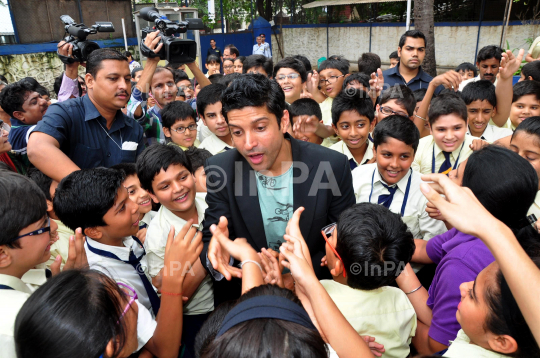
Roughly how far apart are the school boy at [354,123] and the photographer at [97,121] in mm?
1643

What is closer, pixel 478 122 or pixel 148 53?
pixel 148 53

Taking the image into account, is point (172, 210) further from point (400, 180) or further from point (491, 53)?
point (491, 53)

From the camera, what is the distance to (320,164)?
1.81m

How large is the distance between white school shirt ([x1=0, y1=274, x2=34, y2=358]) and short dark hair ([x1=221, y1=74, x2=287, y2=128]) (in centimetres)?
113

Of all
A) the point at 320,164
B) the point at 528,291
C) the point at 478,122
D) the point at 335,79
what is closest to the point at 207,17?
the point at 335,79

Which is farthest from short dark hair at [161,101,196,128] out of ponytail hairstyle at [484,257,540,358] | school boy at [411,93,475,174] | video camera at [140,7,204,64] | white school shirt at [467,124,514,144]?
ponytail hairstyle at [484,257,540,358]

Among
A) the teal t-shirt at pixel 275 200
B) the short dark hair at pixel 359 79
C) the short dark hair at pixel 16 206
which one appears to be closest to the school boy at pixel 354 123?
the short dark hair at pixel 359 79

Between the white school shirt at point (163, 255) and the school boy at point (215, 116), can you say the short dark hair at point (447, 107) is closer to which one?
the school boy at point (215, 116)

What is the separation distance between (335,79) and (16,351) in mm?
3933

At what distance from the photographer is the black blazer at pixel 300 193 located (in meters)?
1.79

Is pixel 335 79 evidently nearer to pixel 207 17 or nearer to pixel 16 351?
pixel 16 351

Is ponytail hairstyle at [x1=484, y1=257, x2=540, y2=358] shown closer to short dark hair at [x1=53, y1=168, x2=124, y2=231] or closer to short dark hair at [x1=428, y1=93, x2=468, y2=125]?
short dark hair at [x1=53, y1=168, x2=124, y2=231]

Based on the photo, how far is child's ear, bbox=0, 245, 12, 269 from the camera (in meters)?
1.42

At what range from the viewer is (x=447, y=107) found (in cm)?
275
